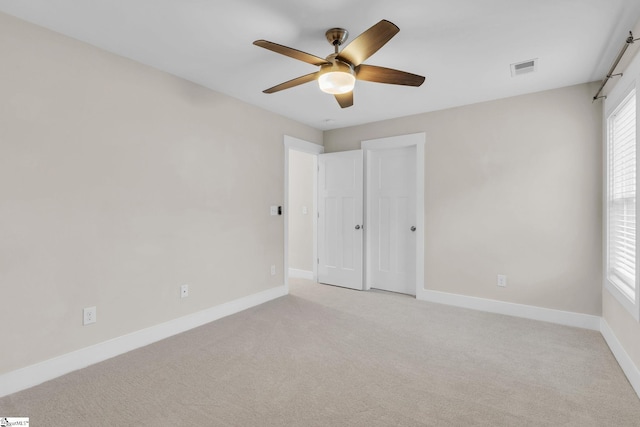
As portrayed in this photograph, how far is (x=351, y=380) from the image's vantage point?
2184mm

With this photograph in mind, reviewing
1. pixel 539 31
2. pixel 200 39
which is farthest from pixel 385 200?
pixel 200 39

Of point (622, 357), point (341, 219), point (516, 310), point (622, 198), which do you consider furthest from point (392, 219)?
point (622, 357)

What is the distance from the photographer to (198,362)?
2434 mm

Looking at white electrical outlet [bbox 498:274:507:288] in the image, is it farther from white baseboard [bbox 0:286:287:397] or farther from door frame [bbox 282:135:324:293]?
white baseboard [bbox 0:286:287:397]

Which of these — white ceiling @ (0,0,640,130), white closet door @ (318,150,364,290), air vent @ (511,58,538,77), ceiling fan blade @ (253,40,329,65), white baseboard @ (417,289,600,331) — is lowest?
white baseboard @ (417,289,600,331)

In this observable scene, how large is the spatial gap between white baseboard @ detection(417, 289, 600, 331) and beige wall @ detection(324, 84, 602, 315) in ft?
0.19

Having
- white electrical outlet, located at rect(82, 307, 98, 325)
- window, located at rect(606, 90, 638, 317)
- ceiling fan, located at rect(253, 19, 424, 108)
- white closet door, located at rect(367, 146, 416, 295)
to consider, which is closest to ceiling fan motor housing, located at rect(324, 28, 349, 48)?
ceiling fan, located at rect(253, 19, 424, 108)

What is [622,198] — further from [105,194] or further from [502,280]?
[105,194]

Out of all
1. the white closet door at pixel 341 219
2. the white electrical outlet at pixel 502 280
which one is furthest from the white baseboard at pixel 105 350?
the white electrical outlet at pixel 502 280

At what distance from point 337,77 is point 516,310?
3.16 metres

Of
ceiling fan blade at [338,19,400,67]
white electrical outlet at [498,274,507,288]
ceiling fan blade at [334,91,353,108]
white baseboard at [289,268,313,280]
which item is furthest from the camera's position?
white baseboard at [289,268,313,280]

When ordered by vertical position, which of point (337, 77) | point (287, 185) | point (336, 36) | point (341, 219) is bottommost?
point (341, 219)

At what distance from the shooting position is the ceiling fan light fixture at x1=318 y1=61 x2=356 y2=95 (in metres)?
2.10

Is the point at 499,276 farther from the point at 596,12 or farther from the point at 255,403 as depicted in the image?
the point at 255,403
